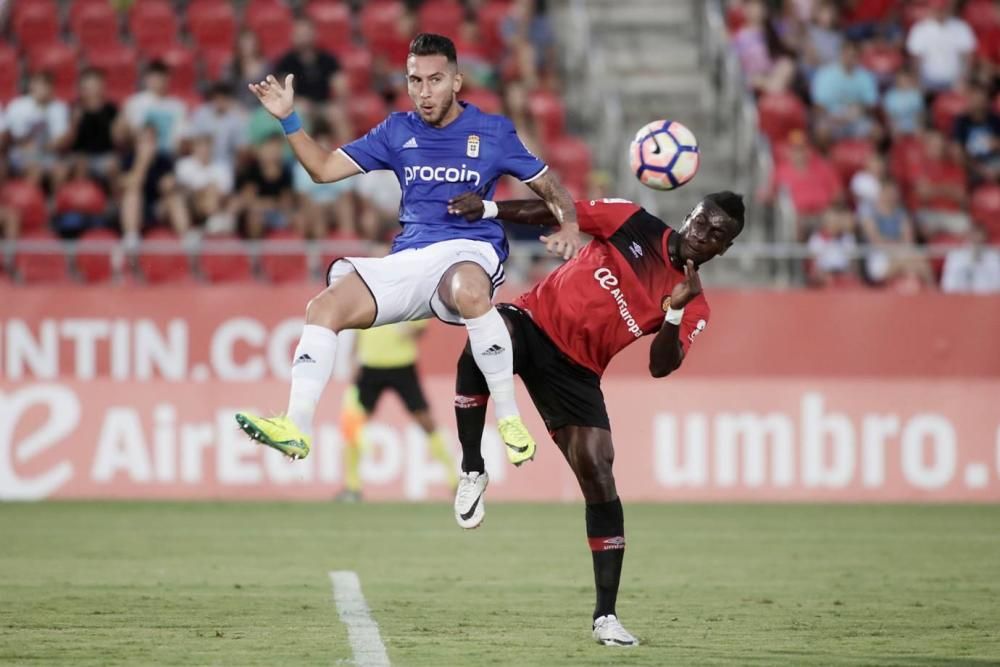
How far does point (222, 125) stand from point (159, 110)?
2.30ft

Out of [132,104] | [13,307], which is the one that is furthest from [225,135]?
[13,307]

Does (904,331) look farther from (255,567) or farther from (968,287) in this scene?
(255,567)

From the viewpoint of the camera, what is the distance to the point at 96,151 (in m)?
18.5

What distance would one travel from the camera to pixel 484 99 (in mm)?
19219

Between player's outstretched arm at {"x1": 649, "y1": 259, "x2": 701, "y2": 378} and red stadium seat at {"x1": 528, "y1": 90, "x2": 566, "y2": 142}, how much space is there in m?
11.2

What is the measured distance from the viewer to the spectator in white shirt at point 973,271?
18266 millimetres

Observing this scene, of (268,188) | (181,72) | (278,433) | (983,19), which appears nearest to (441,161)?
(278,433)

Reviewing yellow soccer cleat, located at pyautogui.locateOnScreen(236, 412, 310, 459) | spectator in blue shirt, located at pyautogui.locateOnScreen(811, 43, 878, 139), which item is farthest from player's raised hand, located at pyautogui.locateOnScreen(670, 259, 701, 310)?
spectator in blue shirt, located at pyautogui.locateOnScreen(811, 43, 878, 139)

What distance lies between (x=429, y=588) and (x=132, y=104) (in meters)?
9.98

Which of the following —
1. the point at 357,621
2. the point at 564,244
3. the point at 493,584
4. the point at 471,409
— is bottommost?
the point at 493,584

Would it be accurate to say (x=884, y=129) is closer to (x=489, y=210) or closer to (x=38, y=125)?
(x=38, y=125)

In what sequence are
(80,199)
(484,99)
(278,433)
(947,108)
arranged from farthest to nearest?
1. (947,108)
2. (484,99)
3. (80,199)
4. (278,433)

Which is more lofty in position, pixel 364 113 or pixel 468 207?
pixel 364 113

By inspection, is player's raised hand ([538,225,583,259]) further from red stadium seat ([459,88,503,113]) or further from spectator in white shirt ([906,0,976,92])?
spectator in white shirt ([906,0,976,92])
